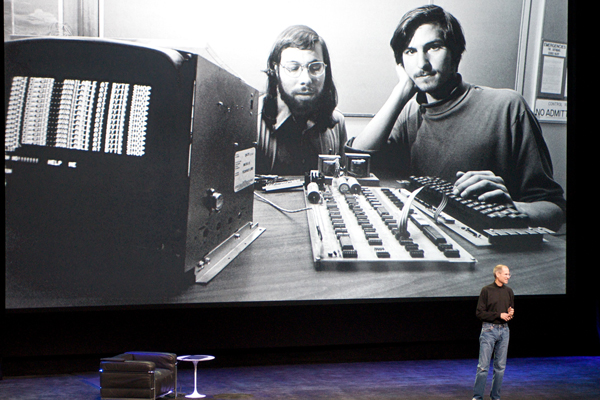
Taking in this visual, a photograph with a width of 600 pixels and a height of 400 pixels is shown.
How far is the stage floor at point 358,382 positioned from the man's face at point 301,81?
5.91 feet

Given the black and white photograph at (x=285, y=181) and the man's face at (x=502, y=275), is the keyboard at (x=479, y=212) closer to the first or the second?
the black and white photograph at (x=285, y=181)

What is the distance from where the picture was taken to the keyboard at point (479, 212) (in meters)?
4.40

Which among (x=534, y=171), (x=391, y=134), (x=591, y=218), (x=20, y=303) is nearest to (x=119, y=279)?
(x=20, y=303)

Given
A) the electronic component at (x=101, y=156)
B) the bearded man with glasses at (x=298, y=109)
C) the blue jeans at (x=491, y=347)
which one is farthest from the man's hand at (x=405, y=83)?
the blue jeans at (x=491, y=347)

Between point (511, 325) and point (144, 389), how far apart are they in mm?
2666

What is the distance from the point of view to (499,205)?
4469 millimetres

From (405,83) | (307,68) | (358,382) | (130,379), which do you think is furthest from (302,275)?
(405,83)

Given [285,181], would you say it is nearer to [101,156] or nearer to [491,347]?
[101,156]

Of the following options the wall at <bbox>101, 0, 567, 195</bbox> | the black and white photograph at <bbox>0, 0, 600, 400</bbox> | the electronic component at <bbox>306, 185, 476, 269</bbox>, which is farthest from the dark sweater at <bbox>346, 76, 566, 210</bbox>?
the electronic component at <bbox>306, 185, 476, 269</bbox>

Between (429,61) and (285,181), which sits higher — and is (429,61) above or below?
above

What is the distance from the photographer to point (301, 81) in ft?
14.1

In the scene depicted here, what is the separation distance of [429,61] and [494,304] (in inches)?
77.9

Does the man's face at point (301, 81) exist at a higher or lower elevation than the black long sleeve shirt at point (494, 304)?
higher

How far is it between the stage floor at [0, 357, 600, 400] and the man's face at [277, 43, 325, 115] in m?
1.80
